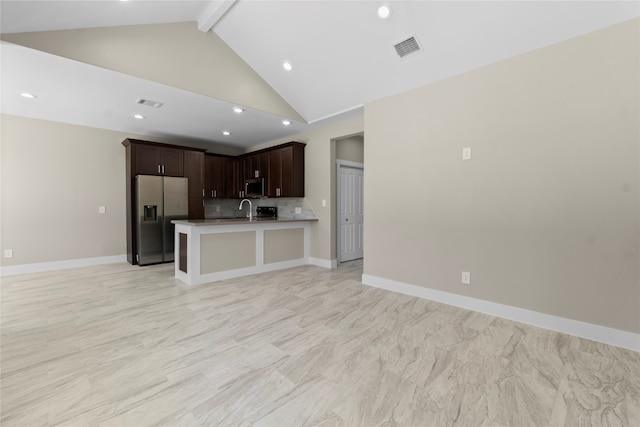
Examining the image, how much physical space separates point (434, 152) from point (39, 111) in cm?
597

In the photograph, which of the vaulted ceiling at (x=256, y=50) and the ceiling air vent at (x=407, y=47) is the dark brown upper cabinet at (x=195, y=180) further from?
the ceiling air vent at (x=407, y=47)

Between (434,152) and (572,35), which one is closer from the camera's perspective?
(572,35)

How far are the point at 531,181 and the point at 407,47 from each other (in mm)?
1879

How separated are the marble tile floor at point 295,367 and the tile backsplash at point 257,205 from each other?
261 centimetres

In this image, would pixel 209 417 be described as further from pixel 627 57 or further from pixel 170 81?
pixel 627 57

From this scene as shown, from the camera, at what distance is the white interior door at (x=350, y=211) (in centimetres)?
546

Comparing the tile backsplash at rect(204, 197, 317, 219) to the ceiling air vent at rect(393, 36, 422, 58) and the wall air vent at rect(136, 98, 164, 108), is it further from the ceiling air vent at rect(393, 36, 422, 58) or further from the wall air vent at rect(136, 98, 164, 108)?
the ceiling air vent at rect(393, 36, 422, 58)

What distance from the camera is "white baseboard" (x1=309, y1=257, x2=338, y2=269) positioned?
503 centimetres

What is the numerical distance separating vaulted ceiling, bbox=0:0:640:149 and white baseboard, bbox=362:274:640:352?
251cm

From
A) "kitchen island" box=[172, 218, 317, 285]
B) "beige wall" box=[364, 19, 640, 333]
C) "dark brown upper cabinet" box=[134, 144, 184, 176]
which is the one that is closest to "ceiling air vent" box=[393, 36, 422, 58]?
"beige wall" box=[364, 19, 640, 333]

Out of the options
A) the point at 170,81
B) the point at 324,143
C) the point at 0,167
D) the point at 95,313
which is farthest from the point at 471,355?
the point at 0,167

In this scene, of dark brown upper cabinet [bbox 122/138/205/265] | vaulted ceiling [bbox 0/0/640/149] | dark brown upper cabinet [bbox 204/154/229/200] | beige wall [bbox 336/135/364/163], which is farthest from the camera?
dark brown upper cabinet [bbox 204/154/229/200]

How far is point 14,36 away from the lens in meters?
2.58

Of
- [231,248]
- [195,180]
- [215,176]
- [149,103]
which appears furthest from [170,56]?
[215,176]
